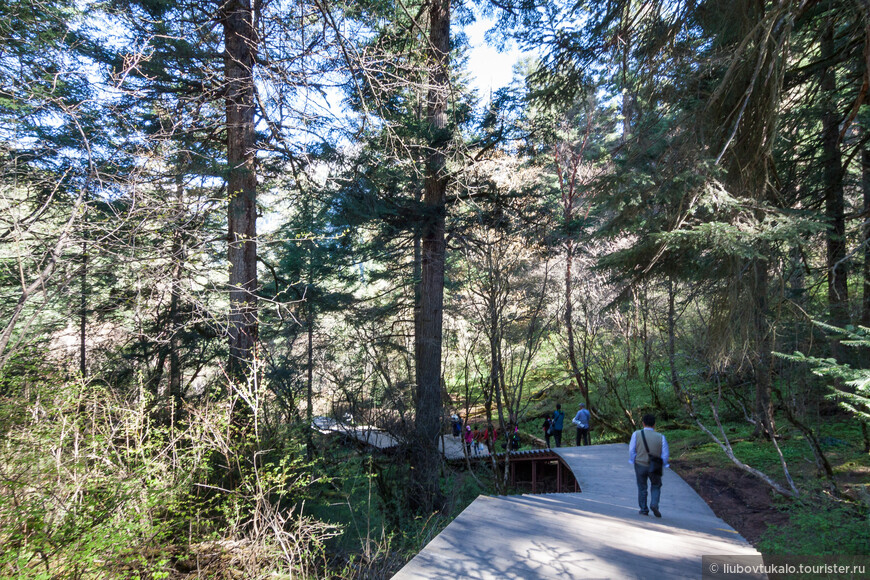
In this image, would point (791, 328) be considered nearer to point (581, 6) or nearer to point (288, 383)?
point (581, 6)

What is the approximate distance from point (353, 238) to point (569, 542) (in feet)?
27.3

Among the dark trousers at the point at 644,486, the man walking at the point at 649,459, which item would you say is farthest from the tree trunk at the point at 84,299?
the dark trousers at the point at 644,486

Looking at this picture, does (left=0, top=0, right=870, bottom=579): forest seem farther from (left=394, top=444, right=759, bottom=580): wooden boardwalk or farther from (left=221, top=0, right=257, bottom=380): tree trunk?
(left=394, top=444, right=759, bottom=580): wooden boardwalk

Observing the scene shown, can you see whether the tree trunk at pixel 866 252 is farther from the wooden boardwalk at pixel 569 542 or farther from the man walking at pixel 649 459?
the wooden boardwalk at pixel 569 542

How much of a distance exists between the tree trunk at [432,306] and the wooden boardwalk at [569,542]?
294cm

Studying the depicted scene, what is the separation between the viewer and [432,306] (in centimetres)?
1134

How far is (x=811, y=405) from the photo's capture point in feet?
29.4

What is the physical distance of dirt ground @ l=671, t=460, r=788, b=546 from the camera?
660 centimetres

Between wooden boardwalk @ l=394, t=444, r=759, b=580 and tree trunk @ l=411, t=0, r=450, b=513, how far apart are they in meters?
2.94

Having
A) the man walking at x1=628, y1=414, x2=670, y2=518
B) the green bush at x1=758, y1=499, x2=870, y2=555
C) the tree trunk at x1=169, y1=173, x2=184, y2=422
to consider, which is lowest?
the green bush at x1=758, y1=499, x2=870, y2=555

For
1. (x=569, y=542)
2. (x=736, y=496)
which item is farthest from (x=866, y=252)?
(x=569, y=542)

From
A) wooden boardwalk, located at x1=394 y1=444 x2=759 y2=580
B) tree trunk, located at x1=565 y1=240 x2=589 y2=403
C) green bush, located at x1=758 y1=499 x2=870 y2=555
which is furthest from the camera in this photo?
tree trunk, located at x1=565 y1=240 x2=589 y2=403

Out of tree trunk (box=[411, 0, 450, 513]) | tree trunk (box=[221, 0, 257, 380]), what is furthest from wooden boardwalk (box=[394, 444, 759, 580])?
tree trunk (box=[221, 0, 257, 380])

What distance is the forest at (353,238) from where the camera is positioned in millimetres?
4773
